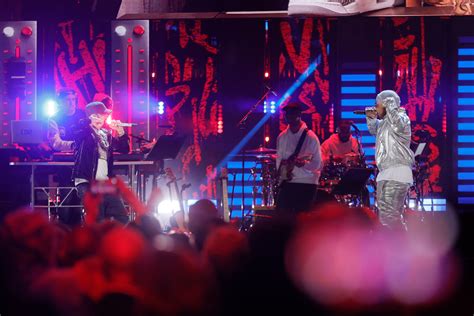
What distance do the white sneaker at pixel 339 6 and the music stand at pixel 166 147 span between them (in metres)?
2.39

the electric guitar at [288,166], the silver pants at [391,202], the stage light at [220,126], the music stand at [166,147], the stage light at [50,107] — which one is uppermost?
the stage light at [50,107]

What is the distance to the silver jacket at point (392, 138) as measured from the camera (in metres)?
8.70

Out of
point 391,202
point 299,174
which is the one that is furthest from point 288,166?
point 391,202

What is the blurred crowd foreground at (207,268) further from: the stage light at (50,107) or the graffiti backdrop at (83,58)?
the graffiti backdrop at (83,58)

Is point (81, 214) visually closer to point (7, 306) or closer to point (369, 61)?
point (369, 61)

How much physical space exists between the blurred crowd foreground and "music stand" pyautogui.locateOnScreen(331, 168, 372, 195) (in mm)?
6574

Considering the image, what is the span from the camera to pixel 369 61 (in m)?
15.3

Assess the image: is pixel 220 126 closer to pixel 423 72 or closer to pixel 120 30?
pixel 120 30

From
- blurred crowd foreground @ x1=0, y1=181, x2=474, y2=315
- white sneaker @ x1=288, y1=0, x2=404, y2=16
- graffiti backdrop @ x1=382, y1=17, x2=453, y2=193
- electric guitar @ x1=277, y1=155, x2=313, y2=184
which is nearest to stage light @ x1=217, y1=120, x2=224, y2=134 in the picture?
graffiti backdrop @ x1=382, y1=17, x2=453, y2=193

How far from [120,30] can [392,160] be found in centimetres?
755

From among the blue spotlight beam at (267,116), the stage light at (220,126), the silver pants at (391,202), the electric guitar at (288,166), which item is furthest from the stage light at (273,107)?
the silver pants at (391,202)

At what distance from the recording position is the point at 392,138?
881cm

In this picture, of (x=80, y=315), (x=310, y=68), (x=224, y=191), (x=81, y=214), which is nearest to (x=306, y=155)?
(x=224, y=191)

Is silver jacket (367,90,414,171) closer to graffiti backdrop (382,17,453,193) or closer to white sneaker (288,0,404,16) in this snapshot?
white sneaker (288,0,404,16)
